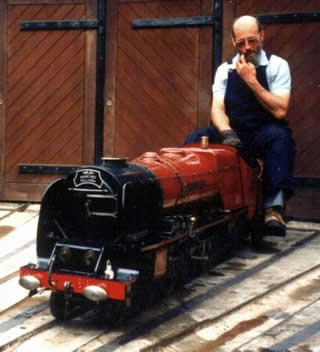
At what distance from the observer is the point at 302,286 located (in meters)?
4.59

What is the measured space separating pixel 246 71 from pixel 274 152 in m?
0.66

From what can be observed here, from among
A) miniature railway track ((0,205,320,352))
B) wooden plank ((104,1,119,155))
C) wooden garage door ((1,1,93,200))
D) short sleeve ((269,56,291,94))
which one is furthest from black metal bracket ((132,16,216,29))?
miniature railway track ((0,205,320,352))

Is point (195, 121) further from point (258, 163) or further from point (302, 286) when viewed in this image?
point (302, 286)

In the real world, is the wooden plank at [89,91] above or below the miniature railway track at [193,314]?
above

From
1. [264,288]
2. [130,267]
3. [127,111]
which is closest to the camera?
[130,267]

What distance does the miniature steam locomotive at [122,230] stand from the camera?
12.4 ft

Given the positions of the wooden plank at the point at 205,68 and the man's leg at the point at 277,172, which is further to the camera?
the wooden plank at the point at 205,68

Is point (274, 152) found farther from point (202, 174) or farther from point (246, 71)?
point (202, 174)

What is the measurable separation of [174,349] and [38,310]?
1.12m

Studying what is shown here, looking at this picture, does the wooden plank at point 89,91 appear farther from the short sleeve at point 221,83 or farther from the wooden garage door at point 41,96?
the short sleeve at point 221,83

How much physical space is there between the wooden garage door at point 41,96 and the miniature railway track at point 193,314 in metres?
2.44

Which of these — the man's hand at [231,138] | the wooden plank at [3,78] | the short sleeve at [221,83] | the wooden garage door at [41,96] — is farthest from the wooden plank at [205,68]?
the wooden plank at [3,78]

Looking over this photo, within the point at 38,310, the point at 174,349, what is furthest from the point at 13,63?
the point at 174,349

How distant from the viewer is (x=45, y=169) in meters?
7.72
